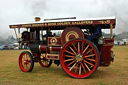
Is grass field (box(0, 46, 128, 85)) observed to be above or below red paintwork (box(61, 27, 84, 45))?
below

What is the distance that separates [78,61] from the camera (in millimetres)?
4945

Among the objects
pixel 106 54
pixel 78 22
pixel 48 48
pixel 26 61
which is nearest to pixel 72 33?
pixel 78 22

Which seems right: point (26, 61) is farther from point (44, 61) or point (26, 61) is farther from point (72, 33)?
point (72, 33)

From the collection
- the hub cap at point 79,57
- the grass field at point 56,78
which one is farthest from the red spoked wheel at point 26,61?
the hub cap at point 79,57

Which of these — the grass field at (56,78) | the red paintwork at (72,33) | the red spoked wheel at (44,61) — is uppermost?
the red paintwork at (72,33)

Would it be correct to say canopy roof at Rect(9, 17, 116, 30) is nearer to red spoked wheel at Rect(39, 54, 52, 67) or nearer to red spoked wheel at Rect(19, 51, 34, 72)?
red spoked wheel at Rect(19, 51, 34, 72)

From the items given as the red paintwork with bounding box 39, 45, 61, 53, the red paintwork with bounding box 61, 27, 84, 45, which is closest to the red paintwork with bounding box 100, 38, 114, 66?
the red paintwork with bounding box 61, 27, 84, 45

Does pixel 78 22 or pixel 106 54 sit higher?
pixel 78 22

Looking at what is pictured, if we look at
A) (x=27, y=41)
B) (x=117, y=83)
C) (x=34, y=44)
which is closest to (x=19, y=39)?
(x=27, y=41)

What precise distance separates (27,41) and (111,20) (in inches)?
156

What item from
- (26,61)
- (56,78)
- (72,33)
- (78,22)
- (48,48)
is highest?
(78,22)

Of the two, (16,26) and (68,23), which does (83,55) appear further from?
(16,26)

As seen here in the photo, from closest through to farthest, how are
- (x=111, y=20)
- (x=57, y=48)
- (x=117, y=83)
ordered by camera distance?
1. (x=117, y=83)
2. (x=111, y=20)
3. (x=57, y=48)

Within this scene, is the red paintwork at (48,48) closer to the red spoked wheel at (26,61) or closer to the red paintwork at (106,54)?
the red spoked wheel at (26,61)
